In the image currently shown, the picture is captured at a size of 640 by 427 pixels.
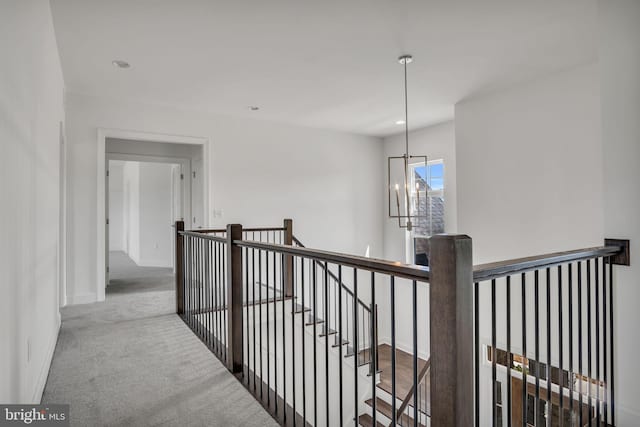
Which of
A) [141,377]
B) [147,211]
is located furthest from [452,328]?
[147,211]

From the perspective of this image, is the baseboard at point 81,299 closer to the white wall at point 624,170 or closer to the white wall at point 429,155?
the white wall at point 429,155

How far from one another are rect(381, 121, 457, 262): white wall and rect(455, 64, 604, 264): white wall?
1013 millimetres

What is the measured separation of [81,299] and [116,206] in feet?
24.1

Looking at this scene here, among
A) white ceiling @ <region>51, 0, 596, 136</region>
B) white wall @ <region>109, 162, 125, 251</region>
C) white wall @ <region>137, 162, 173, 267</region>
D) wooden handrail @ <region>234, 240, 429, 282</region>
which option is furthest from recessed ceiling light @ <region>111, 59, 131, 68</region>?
white wall @ <region>109, 162, 125, 251</region>

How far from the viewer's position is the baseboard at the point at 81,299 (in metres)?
4.32

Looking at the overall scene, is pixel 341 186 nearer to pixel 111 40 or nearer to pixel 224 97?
A: pixel 224 97

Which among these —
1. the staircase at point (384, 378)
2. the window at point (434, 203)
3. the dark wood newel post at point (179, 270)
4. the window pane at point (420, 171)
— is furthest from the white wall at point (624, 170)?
the window pane at point (420, 171)

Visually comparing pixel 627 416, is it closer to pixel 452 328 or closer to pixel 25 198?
pixel 452 328

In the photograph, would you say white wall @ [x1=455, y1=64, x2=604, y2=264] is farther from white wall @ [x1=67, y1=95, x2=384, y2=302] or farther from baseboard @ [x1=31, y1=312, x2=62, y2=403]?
baseboard @ [x1=31, y1=312, x2=62, y2=403]

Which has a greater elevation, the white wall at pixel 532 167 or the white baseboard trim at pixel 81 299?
the white wall at pixel 532 167

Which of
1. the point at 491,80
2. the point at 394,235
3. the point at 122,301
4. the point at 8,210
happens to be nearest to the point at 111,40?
the point at 8,210

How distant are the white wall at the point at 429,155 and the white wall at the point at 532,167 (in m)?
1.01

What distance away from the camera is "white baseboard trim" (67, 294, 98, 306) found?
4324mm

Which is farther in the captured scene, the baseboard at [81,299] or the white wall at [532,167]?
the baseboard at [81,299]
